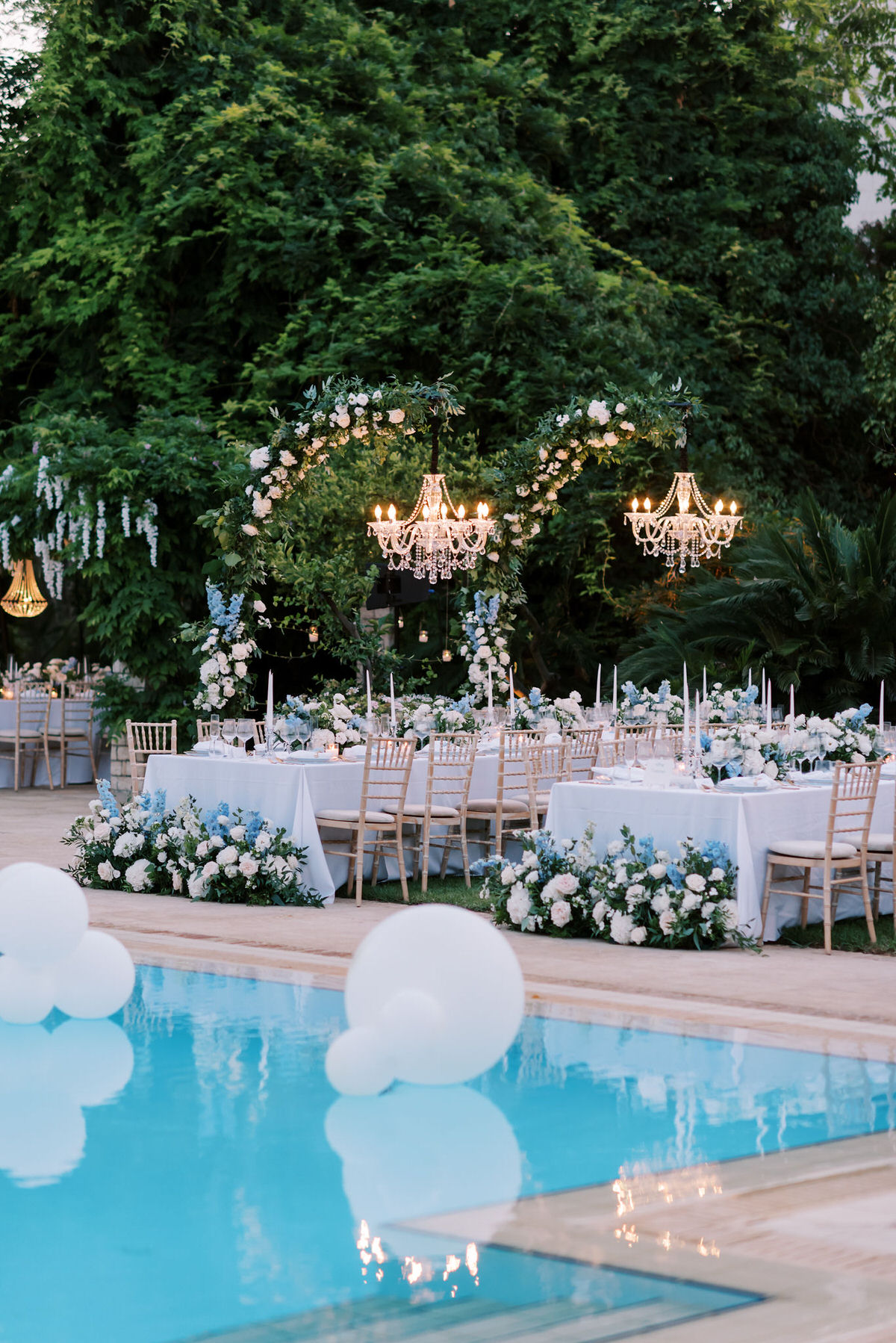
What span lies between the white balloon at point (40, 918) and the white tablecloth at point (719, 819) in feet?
9.51

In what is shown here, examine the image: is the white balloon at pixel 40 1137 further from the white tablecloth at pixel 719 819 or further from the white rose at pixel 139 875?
the white rose at pixel 139 875

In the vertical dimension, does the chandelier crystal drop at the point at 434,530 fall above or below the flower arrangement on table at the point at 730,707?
above

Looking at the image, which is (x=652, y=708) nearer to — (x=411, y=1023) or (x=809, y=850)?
(x=809, y=850)

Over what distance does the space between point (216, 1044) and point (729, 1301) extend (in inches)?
112

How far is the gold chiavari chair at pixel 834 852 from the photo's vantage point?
25.4ft

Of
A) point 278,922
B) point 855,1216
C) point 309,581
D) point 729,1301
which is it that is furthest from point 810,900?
point 309,581

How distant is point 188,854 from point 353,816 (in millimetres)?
914

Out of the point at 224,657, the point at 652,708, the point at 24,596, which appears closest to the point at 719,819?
the point at 652,708

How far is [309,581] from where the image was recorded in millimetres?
15156

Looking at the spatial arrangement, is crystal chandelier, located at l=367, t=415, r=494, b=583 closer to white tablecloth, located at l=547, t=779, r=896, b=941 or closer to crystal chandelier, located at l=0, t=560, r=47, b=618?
white tablecloth, located at l=547, t=779, r=896, b=941

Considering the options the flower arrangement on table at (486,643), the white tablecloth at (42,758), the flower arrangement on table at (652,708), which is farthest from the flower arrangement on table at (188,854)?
the white tablecloth at (42,758)

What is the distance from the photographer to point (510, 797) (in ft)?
34.8

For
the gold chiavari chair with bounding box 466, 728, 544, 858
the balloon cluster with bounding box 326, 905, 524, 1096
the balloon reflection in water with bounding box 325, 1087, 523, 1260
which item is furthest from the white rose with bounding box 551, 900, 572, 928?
the balloon cluster with bounding box 326, 905, 524, 1096

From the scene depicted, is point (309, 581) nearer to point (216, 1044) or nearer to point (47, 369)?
point (47, 369)
